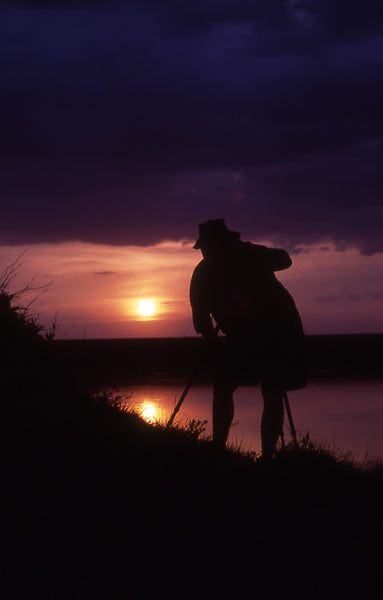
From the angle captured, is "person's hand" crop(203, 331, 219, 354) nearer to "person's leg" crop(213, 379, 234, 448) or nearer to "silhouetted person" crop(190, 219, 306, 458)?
"silhouetted person" crop(190, 219, 306, 458)

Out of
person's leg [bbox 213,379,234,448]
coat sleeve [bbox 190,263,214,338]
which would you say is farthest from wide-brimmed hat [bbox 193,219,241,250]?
person's leg [bbox 213,379,234,448]

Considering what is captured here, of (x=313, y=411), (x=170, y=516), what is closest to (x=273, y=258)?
(x=170, y=516)

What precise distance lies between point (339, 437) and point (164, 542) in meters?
12.7

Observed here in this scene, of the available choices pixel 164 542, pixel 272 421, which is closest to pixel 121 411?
pixel 272 421

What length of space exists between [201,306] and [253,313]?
1.95ft

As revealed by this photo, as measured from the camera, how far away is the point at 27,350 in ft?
32.8

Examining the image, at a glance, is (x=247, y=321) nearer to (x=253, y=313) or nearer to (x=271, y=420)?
(x=253, y=313)

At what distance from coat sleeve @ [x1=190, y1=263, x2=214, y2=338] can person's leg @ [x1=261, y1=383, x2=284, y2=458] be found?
3.18ft

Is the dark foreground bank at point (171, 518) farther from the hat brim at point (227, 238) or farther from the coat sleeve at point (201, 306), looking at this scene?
the hat brim at point (227, 238)

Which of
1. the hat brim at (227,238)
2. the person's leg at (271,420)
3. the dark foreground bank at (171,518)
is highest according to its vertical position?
the hat brim at (227,238)

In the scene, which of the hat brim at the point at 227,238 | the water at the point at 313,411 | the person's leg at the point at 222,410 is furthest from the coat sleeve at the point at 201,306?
the water at the point at 313,411

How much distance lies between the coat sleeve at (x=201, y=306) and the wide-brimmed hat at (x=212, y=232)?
360 mm

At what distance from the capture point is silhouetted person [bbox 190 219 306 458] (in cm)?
766

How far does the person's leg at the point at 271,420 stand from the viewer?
7.53 meters
